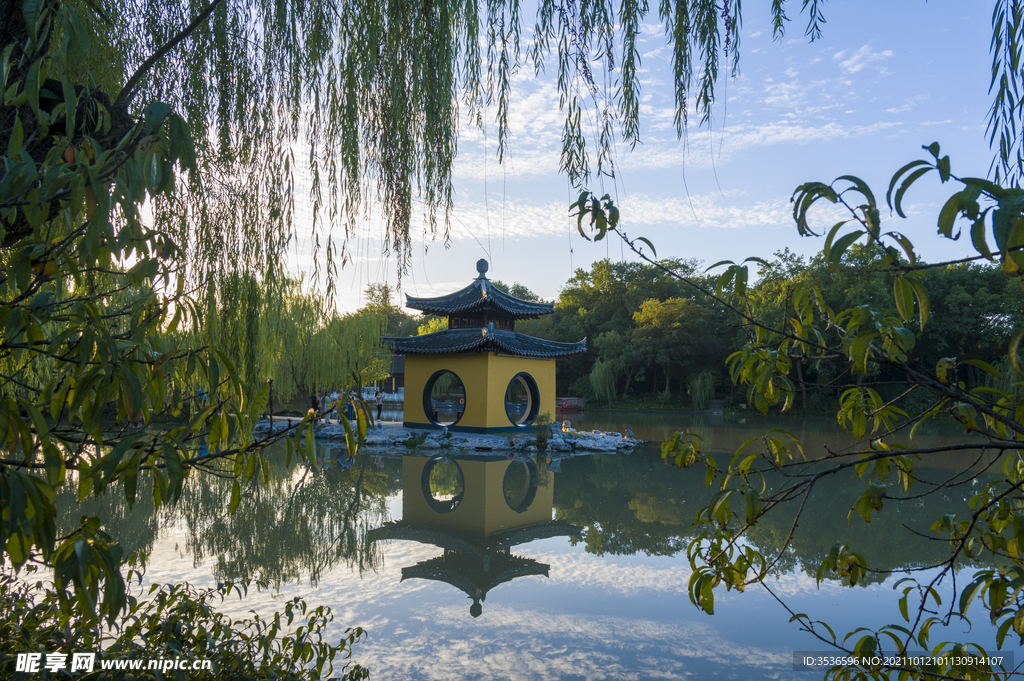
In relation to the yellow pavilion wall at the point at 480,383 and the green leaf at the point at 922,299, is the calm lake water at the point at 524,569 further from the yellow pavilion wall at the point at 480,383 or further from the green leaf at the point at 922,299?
the yellow pavilion wall at the point at 480,383

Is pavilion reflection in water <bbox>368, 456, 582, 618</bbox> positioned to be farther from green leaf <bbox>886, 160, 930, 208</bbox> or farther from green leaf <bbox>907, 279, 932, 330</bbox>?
green leaf <bbox>886, 160, 930, 208</bbox>

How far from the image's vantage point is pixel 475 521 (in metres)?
4.93

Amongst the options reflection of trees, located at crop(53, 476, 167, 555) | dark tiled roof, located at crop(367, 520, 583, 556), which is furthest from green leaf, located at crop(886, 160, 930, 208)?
reflection of trees, located at crop(53, 476, 167, 555)

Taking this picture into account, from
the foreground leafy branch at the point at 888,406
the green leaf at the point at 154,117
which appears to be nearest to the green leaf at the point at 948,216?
the foreground leafy branch at the point at 888,406

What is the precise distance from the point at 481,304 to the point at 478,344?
142cm

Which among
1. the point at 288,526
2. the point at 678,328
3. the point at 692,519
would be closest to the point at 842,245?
the point at 288,526

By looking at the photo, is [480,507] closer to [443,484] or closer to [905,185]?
[443,484]

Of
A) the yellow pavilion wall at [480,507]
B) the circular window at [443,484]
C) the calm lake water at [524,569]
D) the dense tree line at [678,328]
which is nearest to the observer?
the calm lake water at [524,569]

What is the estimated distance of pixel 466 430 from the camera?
34.8 feet

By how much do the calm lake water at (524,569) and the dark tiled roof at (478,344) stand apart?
4.02 m

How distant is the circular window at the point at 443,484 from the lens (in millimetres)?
5535

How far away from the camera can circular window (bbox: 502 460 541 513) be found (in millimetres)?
5699

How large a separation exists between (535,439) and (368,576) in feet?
21.3

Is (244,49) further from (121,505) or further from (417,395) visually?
(417,395)
